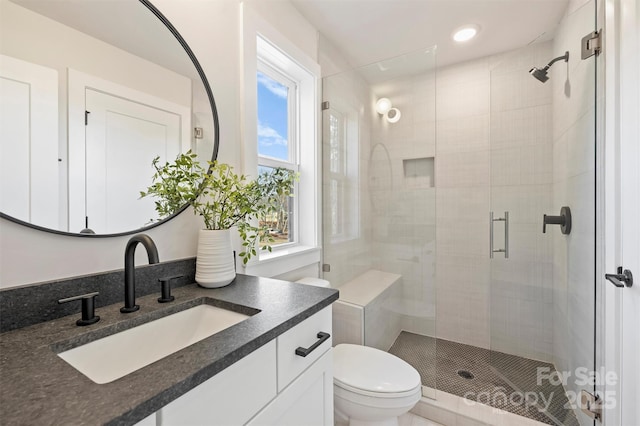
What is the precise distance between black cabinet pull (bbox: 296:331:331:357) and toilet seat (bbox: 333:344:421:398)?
0.53 m

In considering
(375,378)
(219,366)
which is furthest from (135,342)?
(375,378)

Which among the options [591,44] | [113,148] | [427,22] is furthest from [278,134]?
[591,44]

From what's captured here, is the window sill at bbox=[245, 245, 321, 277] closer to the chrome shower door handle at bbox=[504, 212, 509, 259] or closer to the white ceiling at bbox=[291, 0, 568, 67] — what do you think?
the chrome shower door handle at bbox=[504, 212, 509, 259]

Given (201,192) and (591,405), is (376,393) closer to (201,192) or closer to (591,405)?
(591,405)

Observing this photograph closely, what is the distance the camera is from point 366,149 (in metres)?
2.24

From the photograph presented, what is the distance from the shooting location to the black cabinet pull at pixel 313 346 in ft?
2.64

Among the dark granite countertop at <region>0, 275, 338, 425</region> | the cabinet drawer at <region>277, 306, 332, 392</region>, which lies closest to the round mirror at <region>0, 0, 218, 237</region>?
the dark granite countertop at <region>0, 275, 338, 425</region>

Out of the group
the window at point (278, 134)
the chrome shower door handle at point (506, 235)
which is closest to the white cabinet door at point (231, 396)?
the window at point (278, 134)

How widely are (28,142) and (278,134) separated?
1351 millimetres

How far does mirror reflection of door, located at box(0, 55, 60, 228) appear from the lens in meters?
0.70

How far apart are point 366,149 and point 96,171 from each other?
5.92ft

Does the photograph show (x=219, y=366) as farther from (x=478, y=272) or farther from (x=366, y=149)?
(x=478, y=272)

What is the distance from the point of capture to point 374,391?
4.12ft

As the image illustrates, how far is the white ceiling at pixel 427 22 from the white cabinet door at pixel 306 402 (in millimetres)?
2066
